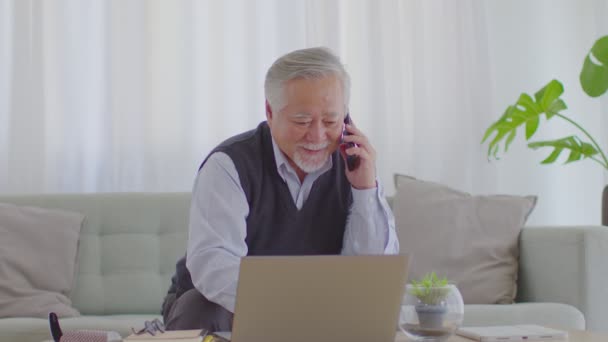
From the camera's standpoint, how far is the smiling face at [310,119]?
80.7 inches

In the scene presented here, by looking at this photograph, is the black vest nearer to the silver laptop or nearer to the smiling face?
the smiling face

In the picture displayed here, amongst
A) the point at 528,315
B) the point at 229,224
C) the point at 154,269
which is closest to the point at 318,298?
the point at 229,224

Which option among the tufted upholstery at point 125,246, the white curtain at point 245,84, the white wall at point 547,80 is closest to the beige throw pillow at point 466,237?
the white curtain at point 245,84

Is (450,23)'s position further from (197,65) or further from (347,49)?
(197,65)

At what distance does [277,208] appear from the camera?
2170 mm

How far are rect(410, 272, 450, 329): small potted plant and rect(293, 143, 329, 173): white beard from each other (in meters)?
0.65

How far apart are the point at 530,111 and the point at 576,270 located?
0.90 metres

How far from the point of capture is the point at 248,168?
2.14 metres

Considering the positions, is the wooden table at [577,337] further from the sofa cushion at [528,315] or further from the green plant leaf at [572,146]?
the green plant leaf at [572,146]

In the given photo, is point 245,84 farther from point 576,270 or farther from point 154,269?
point 576,270

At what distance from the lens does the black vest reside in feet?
7.05

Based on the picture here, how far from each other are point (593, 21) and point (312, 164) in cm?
231

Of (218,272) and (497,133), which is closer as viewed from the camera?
(218,272)

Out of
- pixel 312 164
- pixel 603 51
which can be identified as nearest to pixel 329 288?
pixel 312 164
